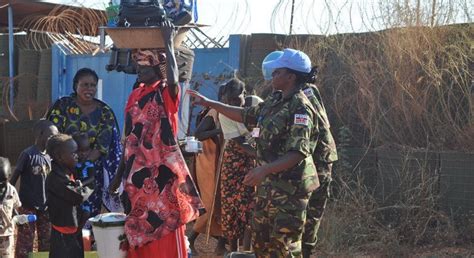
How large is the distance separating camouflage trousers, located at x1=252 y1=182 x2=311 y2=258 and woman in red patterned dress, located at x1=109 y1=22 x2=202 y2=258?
410mm

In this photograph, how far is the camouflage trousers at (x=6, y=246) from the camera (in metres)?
5.14

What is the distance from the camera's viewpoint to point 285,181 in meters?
4.56

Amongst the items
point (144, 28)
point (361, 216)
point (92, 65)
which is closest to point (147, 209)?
Answer: point (144, 28)

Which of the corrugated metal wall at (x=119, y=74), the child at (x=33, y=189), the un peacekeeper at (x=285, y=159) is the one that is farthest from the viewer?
the corrugated metal wall at (x=119, y=74)

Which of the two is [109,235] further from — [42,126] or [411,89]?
[411,89]

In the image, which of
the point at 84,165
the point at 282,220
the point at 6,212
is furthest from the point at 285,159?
the point at 6,212

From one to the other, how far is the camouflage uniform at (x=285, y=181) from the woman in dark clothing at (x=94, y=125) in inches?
56.9

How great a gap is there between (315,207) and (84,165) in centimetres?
164

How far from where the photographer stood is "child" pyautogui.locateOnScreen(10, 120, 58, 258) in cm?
569

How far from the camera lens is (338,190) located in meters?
7.55

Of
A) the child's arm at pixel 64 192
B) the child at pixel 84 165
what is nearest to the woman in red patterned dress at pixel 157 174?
the child's arm at pixel 64 192

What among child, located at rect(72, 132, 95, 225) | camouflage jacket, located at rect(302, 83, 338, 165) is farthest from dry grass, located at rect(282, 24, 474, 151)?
child, located at rect(72, 132, 95, 225)

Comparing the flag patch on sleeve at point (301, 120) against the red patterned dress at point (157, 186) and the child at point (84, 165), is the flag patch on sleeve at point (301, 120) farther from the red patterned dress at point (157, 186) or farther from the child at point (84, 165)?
the child at point (84, 165)

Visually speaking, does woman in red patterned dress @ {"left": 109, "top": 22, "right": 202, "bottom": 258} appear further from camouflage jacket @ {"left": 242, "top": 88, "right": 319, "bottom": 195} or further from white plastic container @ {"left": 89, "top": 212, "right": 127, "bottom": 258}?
camouflage jacket @ {"left": 242, "top": 88, "right": 319, "bottom": 195}
